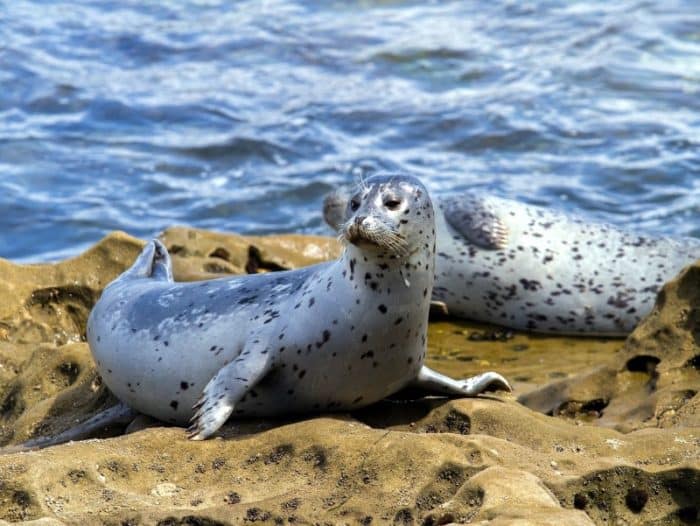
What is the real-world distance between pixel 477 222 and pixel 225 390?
3891 millimetres

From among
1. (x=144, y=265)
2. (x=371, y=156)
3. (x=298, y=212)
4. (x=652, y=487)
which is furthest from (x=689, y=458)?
(x=371, y=156)

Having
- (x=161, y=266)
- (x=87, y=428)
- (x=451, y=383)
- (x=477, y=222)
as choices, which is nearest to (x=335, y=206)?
(x=477, y=222)

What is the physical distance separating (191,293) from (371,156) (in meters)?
6.68

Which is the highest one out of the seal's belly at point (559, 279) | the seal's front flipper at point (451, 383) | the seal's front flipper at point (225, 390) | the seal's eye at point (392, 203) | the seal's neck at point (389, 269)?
the seal's eye at point (392, 203)

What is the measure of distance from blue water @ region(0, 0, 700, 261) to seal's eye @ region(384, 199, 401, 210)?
5567mm

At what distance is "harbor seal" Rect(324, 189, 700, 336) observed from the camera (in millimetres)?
7906

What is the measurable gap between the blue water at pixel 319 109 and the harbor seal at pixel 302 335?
4.67m

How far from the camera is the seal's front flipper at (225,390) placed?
4.41 metres

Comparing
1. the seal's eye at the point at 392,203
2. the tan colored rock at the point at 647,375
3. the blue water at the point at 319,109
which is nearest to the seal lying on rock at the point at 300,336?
the seal's eye at the point at 392,203

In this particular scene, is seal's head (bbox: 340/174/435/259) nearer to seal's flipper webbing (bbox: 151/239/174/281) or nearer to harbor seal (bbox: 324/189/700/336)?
seal's flipper webbing (bbox: 151/239/174/281)

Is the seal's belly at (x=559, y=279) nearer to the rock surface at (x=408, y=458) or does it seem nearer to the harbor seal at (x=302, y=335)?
the rock surface at (x=408, y=458)

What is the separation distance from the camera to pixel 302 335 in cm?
464

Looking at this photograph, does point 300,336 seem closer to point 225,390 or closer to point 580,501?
point 225,390

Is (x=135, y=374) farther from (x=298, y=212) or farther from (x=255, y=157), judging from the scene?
(x=255, y=157)
